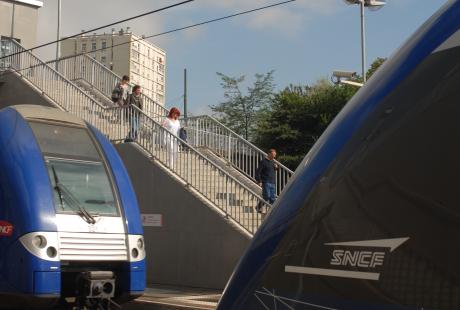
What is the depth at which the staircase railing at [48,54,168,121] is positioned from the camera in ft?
76.5

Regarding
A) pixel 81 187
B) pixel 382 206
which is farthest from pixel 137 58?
pixel 382 206

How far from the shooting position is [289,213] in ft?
8.93

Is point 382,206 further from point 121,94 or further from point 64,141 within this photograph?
point 121,94

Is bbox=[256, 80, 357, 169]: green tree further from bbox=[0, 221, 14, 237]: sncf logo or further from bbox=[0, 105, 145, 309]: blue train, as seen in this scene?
bbox=[0, 221, 14, 237]: sncf logo

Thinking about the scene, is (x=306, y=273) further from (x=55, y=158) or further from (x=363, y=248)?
(x=55, y=158)

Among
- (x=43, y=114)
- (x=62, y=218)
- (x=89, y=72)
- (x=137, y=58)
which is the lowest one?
(x=62, y=218)

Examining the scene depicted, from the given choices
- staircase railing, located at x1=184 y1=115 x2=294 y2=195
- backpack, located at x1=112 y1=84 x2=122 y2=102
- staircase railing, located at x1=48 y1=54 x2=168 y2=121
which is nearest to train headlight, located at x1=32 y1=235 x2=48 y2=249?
staircase railing, located at x1=184 y1=115 x2=294 y2=195

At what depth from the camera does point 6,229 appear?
9.02 meters

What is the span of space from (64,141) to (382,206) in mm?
8363

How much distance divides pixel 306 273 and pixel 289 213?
298mm

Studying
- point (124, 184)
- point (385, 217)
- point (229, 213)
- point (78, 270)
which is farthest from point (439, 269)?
point (229, 213)

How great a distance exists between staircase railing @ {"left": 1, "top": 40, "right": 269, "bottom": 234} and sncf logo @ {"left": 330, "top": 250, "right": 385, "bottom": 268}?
12.5 metres

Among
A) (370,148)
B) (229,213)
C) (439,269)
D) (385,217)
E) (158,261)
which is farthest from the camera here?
(158,261)

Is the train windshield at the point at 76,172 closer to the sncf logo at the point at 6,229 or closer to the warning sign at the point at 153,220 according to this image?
the sncf logo at the point at 6,229
